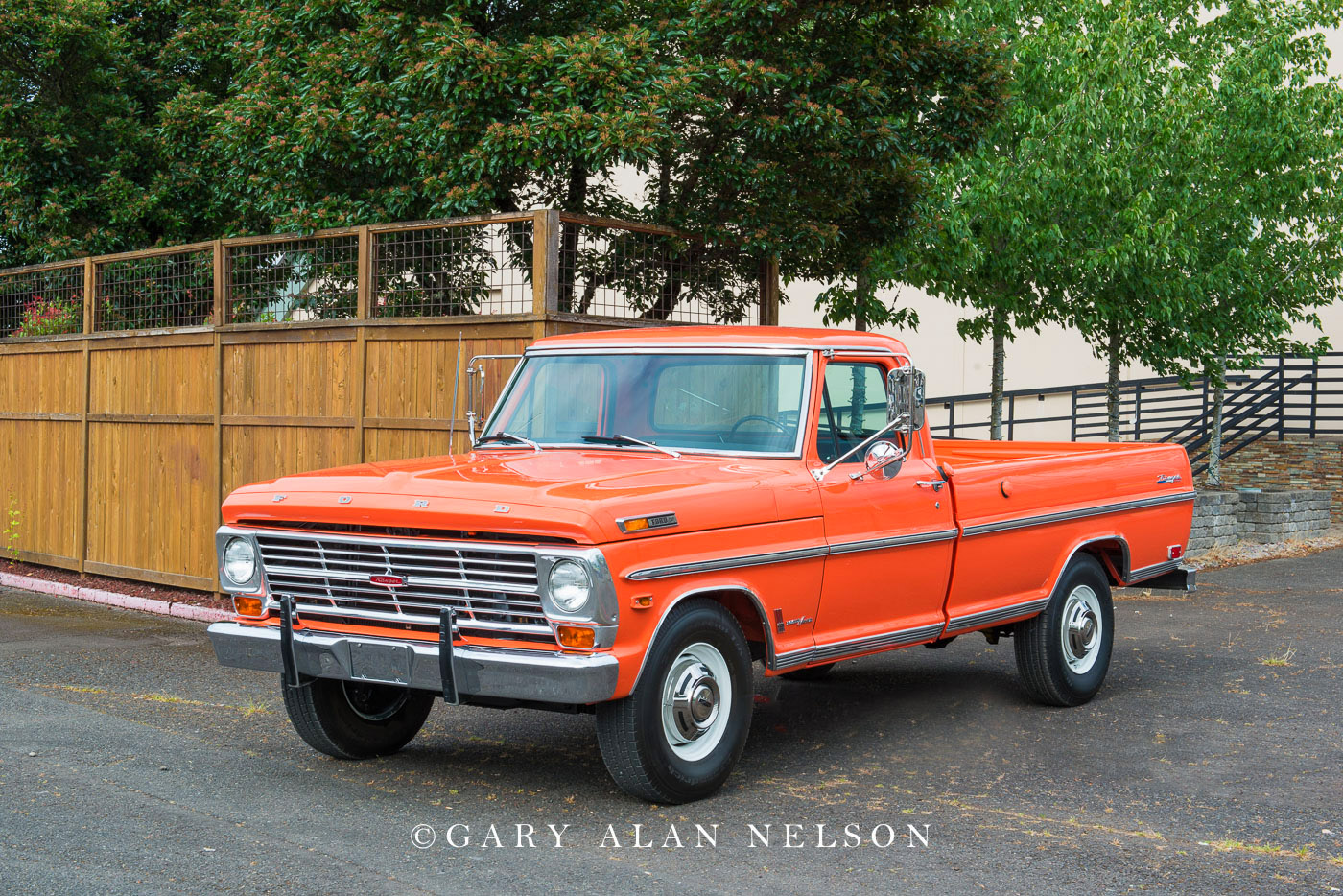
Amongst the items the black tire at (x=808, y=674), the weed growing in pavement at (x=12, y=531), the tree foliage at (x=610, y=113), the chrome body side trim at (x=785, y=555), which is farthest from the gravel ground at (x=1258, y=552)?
the weed growing in pavement at (x=12, y=531)

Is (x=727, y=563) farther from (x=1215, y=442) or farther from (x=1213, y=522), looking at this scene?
(x=1215, y=442)

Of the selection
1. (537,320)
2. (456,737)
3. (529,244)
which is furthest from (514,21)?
(456,737)

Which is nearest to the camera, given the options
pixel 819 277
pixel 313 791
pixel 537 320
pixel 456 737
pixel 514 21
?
pixel 313 791

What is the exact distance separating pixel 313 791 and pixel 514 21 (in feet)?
24.3

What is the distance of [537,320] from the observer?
968cm

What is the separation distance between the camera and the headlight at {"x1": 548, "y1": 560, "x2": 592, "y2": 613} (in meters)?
5.57

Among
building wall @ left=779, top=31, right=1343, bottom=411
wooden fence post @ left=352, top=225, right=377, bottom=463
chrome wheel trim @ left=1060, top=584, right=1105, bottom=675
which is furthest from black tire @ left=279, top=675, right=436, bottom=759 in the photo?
building wall @ left=779, top=31, right=1343, bottom=411

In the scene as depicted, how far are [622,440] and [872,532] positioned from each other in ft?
4.26

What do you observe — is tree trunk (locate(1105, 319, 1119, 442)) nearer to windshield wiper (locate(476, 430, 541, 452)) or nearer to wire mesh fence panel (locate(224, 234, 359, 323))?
wire mesh fence panel (locate(224, 234, 359, 323))

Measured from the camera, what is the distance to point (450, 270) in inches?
426

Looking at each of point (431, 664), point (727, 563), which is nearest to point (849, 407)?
point (727, 563)

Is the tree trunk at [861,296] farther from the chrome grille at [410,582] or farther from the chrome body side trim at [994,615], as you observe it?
the chrome grille at [410,582]

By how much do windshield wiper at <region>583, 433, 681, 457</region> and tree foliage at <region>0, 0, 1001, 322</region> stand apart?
3.42 meters

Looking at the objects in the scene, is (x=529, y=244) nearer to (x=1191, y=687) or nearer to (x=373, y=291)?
(x=373, y=291)
